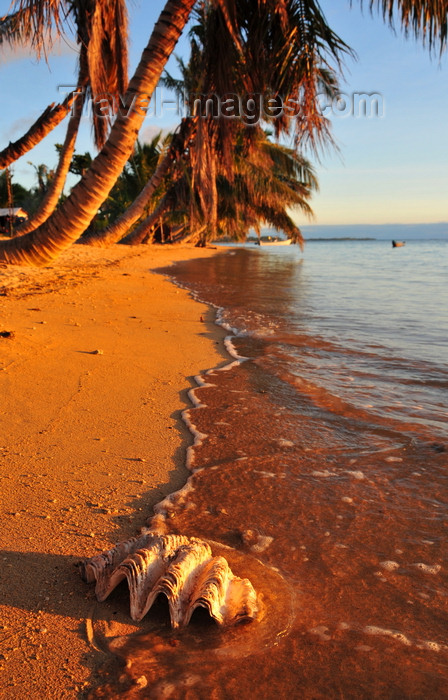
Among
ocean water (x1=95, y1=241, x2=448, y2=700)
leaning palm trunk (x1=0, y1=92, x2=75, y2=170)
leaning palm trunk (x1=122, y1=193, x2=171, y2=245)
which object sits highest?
leaning palm trunk (x1=0, y1=92, x2=75, y2=170)

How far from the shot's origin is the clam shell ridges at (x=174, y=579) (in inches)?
69.4

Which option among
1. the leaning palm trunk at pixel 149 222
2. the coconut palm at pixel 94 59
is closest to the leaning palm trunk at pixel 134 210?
the leaning palm trunk at pixel 149 222

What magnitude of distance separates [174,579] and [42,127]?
13756 millimetres

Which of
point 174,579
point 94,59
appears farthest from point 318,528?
point 94,59

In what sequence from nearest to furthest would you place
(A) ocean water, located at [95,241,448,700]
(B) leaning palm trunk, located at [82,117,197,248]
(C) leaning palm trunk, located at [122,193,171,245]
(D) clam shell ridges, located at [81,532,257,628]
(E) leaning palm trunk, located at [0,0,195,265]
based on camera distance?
(A) ocean water, located at [95,241,448,700] < (D) clam shell ridges, located at [81,532,257,628] < (E) leaning palm trunk, located at [0,0,195,265] < (B) leaning palm trunk, located at [82,117,197,248] < (C) leaning palm trunk, located at [122,193,171,245]

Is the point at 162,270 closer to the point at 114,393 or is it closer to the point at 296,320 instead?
the point at 296,320

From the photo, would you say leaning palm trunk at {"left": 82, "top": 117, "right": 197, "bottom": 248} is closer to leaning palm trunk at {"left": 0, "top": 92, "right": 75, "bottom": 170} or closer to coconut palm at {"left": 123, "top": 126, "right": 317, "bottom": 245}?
coconut palm at {"left": 123, "top": 126, "right": 317, "bottom": 245}

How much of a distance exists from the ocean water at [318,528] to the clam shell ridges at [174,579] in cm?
7

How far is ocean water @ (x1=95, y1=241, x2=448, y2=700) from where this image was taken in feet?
5.37

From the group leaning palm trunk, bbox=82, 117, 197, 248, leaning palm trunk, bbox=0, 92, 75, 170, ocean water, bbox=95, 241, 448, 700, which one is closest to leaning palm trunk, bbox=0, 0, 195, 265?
ocean water, bbox=95, 241, 448, 700

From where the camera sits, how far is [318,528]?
245 centimetres

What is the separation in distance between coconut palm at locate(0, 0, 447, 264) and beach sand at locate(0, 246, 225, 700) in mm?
1046

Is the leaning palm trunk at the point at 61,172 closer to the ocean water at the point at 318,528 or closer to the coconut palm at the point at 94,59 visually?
the coconut palm at the point at 94,59

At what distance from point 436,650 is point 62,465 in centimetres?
195
